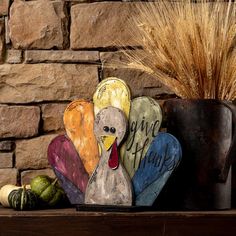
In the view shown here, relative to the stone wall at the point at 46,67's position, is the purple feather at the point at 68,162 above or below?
below

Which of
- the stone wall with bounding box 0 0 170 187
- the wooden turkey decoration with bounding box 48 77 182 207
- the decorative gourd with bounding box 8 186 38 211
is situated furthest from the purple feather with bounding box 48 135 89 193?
the stone wall with bounding box 0 0 170 187

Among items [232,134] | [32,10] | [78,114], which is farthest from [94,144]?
[32,10]

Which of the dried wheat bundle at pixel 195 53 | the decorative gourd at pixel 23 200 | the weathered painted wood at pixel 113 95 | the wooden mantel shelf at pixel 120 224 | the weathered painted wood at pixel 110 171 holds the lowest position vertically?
the wooden mantel shelf at pixel 120 224

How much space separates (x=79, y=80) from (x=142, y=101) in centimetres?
36

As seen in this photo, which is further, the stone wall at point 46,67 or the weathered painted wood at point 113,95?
the stone wall at point 46,67

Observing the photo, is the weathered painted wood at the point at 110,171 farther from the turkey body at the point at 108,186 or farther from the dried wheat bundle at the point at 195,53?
the dried wheat bundle at the point at 195,53

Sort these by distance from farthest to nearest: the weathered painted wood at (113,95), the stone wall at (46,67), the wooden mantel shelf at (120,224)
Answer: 1. the stone wall at (46,67)
2. the weathered painted wood at (113,95)
3. the wooden mantel shelf at (120,224)

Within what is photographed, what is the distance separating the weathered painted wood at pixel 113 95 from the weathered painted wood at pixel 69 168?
0.14 m

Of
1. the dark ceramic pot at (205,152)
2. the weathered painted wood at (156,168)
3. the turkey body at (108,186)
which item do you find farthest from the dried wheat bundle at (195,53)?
the turkey body at (108,186)

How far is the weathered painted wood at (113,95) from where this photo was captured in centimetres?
192

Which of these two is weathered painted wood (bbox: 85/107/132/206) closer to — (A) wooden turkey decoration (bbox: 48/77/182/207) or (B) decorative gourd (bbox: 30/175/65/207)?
(A) wooden turkey decoration (bbox: 48/77/182/207)

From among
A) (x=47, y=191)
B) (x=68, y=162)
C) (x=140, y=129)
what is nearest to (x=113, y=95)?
(x=140, y=129)

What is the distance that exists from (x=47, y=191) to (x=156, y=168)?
35 centimetres

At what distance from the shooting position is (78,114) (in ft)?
6.47
